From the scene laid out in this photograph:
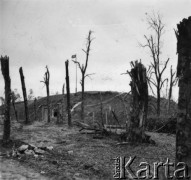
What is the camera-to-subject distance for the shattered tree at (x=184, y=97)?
5707 mm

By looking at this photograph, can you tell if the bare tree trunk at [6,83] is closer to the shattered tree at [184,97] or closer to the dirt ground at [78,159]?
the dirt ground at [78,159]

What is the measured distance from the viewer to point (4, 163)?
27.8 ft

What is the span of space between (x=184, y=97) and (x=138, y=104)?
6.97 metres

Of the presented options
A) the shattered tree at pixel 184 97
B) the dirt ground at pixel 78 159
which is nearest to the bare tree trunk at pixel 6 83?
the dirt ground at pixel 78 159

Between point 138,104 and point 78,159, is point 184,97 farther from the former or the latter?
point 138,104

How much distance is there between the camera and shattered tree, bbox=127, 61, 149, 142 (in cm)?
1258

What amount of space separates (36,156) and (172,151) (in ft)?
16.1

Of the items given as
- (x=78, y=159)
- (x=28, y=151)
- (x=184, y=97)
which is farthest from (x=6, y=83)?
(x=184, y=97)

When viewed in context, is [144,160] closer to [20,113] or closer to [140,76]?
[140,76]

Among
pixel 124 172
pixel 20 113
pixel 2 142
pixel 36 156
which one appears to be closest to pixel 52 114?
pixel 20 113

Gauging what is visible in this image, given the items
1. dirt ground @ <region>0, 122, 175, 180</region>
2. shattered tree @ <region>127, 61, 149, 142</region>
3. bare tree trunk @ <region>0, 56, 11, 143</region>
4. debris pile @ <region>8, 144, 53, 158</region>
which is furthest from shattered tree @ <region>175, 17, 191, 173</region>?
bare tree trunk @ <region>0, 56, 11, 143</region>

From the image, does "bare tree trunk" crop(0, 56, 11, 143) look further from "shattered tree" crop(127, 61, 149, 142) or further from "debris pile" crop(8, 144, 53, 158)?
"shattered tree" crop(127, 61, 149, 142)

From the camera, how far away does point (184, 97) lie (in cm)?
574

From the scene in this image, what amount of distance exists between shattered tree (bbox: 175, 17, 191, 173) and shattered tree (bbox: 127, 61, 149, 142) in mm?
6678
